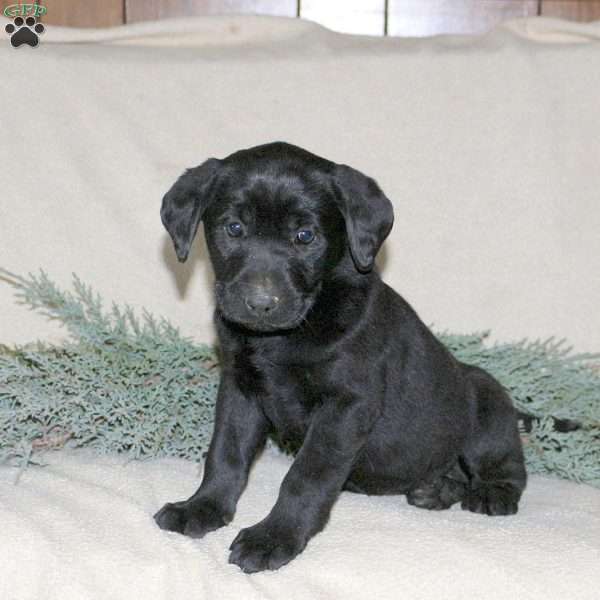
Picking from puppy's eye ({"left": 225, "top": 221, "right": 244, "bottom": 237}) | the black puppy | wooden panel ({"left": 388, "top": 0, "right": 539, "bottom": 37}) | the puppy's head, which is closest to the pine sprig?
the black puppy

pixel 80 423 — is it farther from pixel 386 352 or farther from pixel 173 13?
pixel 173 13

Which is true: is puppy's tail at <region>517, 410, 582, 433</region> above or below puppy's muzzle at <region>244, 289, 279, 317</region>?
below

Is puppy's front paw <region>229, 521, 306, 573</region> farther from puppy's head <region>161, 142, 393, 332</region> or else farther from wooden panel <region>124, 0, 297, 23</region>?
wooden panel <region>124, 0, 297, 23</region>

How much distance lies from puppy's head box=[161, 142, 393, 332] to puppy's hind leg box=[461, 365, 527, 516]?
0.65m

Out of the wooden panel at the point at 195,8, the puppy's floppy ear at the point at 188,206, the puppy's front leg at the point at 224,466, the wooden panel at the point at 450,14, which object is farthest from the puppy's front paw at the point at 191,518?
the wooden panel at the point at 450,14

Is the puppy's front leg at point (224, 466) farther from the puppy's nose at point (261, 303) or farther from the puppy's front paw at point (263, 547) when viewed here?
the puppy's nose at point (261, 303)

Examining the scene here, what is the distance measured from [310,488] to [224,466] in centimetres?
30

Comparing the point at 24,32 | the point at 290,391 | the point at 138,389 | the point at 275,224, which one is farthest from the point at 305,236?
the point at 24,32

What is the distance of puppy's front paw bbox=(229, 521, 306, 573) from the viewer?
95.5 inches

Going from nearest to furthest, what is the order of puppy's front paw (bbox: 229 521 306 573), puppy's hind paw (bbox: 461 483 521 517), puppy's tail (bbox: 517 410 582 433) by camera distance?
1. puppy's front paw (bbox: 229 521 306 573)
2. puppy's hind paw (bbox: 461 483 521 517)
3. puppy's tail (bbox: 517 410 582 433)

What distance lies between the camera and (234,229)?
8.76ft

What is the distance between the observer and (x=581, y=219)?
387cm

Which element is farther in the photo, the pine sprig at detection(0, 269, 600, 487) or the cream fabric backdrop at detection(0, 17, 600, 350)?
the cream fabric backdrop at detection(0, 17, 600, 350)

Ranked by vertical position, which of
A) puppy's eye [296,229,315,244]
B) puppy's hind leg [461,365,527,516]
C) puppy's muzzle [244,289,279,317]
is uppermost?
puppy's eye [296,229,315,244]
